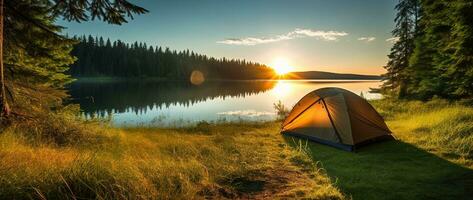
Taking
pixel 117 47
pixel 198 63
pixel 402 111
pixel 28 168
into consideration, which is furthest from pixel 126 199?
pixel 198 63

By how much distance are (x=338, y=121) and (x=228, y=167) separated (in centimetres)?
546

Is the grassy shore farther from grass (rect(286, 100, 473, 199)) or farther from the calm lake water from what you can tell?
the calm lake water

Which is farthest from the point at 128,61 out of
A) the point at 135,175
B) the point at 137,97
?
the point at 135,175

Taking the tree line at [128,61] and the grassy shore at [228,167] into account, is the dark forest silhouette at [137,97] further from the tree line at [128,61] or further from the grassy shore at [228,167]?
the tree line at [128,61]

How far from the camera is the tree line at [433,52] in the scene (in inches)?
536

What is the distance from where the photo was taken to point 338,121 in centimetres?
1019

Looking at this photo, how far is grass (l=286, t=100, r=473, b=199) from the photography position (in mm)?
5941

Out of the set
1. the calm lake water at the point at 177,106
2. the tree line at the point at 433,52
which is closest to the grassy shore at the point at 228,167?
the calm lake water at the point at 177,106

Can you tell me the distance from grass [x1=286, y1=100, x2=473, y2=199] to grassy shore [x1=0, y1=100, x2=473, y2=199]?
0.02 m

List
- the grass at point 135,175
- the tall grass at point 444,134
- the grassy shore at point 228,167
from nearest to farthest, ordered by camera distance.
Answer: the grass at point 135,175
the grassy shore at point 228,167
the tall grass at point 444,134

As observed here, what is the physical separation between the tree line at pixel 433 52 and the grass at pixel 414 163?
4324 millimetres

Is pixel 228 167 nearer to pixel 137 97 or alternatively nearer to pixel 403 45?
pixel 403 45

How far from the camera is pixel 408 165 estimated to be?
7730 mm

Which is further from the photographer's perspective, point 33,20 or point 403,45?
point 403,45
